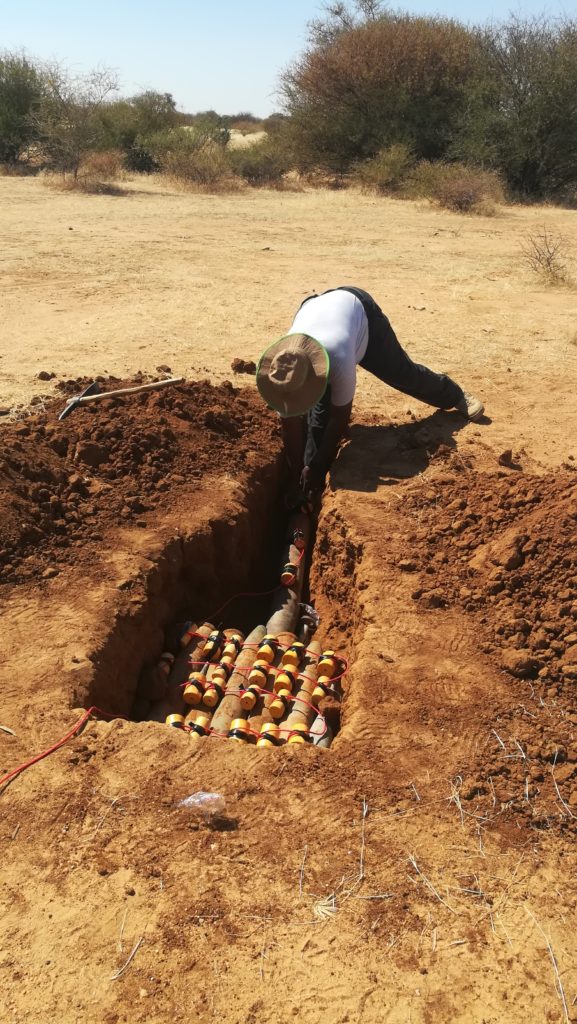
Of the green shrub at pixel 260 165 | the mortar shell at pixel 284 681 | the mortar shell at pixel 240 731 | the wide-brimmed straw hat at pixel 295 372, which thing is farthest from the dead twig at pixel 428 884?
the green shrub at pixel 260 165

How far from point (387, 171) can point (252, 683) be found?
17.2 metres

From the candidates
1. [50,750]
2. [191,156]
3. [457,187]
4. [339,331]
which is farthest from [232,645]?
[191,156]

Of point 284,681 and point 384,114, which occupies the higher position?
point 384,114

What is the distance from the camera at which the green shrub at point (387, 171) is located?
18.5m

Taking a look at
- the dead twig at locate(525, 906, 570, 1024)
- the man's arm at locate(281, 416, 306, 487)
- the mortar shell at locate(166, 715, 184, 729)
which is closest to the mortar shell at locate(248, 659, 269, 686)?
the mortar shell at locate(166, 715, 184, 729)

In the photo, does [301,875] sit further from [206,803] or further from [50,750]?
[50,750]

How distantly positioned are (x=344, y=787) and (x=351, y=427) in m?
3.61

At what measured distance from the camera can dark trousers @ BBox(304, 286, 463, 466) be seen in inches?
221

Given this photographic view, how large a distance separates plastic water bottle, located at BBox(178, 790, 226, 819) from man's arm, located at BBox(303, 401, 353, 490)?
3017 mm

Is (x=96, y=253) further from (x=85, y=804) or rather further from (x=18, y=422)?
(x=85, y=804)

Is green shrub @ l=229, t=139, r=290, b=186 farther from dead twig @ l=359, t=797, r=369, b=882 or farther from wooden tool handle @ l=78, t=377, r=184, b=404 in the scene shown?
dead twig @ l=359, t=797, r=369, b=882

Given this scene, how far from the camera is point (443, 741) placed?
338cm

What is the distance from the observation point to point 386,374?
19.0 ft

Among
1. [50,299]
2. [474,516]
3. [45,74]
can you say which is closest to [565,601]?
[474,516]
